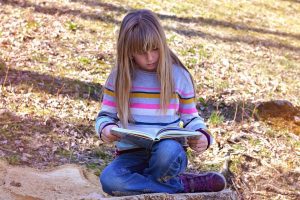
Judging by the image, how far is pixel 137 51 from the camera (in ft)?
10.1

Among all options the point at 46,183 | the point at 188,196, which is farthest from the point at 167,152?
the point at 46,183

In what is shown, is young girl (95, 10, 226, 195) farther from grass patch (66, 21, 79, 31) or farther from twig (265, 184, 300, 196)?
grass patch (66, 21, 79, 31)

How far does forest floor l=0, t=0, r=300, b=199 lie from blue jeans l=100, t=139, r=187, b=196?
126 centimetres

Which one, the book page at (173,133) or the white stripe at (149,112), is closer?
the book page at (173,133)

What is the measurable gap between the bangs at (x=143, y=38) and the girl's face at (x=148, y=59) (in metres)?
0.04

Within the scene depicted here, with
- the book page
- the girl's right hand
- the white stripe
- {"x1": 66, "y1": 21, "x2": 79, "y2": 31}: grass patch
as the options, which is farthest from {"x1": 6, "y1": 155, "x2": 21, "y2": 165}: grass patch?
{"x1": 66, "y1": 21, "x2": 79, "y2": 31}: grass patch

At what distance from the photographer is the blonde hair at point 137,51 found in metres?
3.02

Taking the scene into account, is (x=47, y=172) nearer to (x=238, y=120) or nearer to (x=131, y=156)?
(x=131, y=156)

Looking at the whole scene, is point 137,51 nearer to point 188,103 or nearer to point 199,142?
point 188,103

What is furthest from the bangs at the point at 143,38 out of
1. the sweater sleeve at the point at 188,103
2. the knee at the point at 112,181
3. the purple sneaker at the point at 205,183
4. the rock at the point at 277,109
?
the rock at the point at 277,109

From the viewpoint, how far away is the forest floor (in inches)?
187

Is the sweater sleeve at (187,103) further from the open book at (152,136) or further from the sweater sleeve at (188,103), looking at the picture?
the open book at (152,136)

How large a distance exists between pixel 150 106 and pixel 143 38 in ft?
1.53

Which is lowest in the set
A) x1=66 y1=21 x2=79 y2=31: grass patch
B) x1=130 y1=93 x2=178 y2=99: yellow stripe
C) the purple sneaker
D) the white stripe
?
the purple sneaker
